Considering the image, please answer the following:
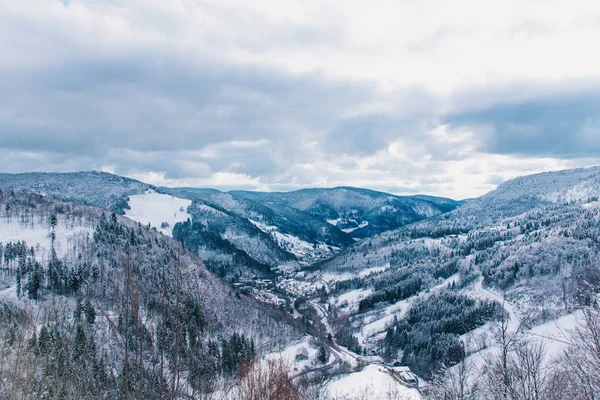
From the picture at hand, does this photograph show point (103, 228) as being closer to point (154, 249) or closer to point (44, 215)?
point (154, 249)

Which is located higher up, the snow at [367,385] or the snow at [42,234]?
the snow at [42,234]

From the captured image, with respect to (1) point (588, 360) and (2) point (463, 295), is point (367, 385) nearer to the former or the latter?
(1) point (588, 360)

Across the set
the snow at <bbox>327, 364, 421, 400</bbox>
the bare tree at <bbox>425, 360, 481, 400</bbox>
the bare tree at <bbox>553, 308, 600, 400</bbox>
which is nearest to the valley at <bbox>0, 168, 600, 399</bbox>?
the snow at <bbox>327, 364, 421, 400</bbox>

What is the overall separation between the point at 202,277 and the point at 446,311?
88888 mm

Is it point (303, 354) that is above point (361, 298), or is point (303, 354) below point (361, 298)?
above

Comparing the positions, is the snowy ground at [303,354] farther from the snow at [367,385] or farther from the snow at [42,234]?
the snow at [42,234]

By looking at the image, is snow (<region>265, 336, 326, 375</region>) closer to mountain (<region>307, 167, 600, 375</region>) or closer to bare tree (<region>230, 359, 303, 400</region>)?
mountain (<region>307, 167, 600, 375</region>)

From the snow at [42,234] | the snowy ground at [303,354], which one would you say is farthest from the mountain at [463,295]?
the snow at [42,234]

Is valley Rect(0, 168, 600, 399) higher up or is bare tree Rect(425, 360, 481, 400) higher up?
bare tree Rect(425, 360, 481, 400)

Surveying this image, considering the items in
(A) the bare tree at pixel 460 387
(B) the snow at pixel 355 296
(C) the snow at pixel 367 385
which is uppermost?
(A) the bare tree at pixel 460 387

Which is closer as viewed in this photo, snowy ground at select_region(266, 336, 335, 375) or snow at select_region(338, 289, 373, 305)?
snowy ground at select_region(266, 336, 335, 375)

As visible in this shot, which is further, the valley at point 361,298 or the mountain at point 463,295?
the mountain at point 463,295

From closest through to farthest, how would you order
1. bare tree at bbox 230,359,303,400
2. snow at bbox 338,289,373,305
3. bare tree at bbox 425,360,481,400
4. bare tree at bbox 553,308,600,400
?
bare tree at bbox 230,359,303,400 → bare tree at bbox 553,308,600,400 → bare tree at bbox 425,360,481,400 → snow at bbox 338,289,373,305

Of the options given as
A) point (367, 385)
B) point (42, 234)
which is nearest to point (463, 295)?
point (367, 385)
